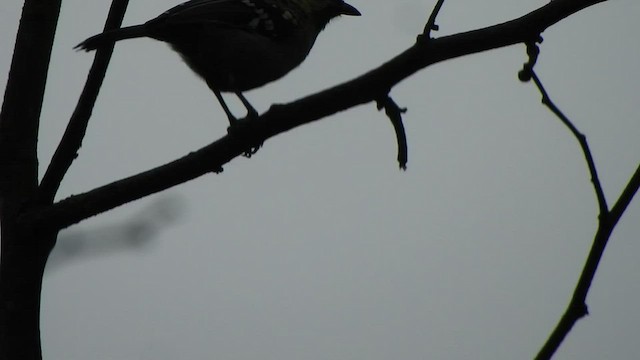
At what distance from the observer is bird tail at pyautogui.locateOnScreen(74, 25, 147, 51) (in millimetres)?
4078

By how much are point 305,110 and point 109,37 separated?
1.38 m

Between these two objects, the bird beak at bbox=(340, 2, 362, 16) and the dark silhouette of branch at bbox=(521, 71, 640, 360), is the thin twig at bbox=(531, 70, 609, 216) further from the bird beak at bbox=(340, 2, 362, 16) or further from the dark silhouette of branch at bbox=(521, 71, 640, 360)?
the bird beak at bbox=(340, 2, 362, 16)

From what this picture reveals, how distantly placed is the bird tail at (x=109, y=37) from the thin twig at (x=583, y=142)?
2103 millimetres

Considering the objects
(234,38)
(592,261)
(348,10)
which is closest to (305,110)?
(592,261)

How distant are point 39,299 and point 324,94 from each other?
1491 millimetres

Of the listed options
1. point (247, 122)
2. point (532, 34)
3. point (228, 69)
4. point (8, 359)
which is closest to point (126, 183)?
point (247, 122)

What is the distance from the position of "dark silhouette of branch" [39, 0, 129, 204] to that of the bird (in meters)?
0.93

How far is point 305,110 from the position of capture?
3.21 metres

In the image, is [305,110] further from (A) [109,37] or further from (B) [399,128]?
(A) [109,37]

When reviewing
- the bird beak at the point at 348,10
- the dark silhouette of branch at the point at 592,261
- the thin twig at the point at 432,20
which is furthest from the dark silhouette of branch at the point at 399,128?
the bird beak at the point at 348,10

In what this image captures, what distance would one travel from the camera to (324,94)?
3.16m

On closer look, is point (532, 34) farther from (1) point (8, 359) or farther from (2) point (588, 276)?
(1) point (8, 359)

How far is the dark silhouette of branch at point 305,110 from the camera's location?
3076mm

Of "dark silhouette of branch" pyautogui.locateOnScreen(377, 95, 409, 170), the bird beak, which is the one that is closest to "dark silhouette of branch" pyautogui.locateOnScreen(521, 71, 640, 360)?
"dark silhouette of branch" pyautogui.locateOnScreen(377, 95, 409, 170)
